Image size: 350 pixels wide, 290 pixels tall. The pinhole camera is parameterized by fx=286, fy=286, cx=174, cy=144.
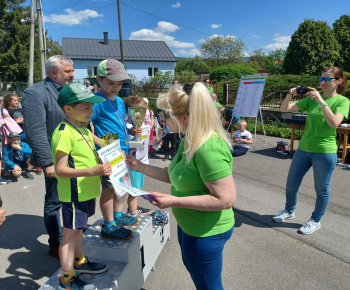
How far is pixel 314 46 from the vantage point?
18.8m

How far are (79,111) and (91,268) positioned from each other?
3.99 feet

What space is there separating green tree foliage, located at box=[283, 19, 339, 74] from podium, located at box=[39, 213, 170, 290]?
64.5 ft

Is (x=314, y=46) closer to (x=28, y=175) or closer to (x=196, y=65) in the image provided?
(x=28, y=175)

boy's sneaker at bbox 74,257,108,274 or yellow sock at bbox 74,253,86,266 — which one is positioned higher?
yellow sock at bbox 74,253,86,266

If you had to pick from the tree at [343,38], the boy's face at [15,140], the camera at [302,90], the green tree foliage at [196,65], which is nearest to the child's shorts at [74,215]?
the camera at [302,90]

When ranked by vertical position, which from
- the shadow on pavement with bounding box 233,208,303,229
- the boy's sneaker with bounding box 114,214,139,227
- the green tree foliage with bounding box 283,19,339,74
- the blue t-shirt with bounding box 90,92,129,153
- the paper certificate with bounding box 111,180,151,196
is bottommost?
the shadow on pavement with bounding box 233,208,303,229

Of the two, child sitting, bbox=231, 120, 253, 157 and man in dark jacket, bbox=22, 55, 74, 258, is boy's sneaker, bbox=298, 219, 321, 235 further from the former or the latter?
child sitting, bbox=231, 120, 253, 157

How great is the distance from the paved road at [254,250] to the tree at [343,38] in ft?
63.8

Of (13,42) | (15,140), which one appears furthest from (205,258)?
(13,42)

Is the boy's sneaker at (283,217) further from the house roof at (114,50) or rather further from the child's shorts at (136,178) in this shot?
the house roof at (114,50)

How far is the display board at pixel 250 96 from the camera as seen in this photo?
893 centimetres

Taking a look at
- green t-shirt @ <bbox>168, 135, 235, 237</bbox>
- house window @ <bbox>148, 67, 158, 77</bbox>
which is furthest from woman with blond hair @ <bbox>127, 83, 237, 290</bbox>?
house window @ <bbox>148, 67, 158, 77</bbox>

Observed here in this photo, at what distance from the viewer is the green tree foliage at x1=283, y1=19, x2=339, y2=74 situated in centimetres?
1877

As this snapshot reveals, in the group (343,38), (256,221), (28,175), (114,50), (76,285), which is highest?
(114,50)
